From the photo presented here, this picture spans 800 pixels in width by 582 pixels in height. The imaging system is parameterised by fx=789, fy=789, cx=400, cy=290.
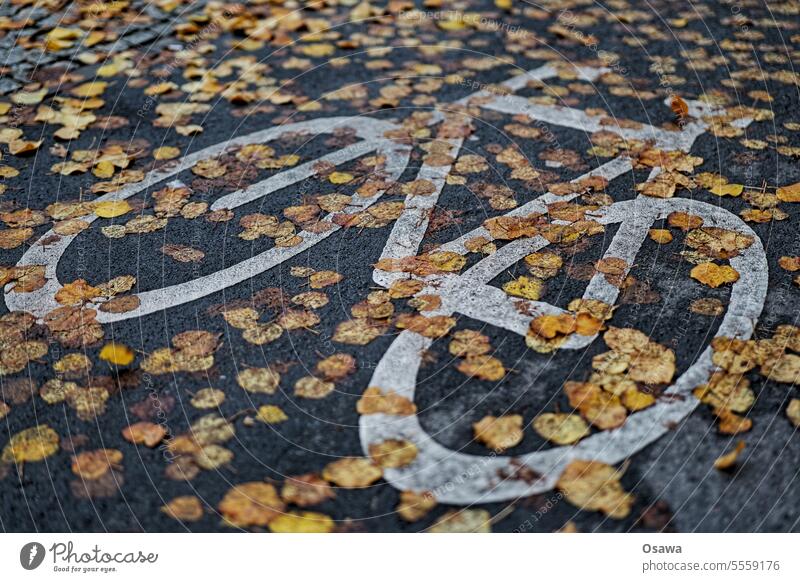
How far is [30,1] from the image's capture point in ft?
17.5

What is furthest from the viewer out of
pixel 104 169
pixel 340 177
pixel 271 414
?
pixel 104 169

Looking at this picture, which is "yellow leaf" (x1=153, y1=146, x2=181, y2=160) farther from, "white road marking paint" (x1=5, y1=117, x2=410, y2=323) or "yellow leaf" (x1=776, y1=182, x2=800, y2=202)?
"yellow leaf" (x1=776, y1=182, x2=800, y2=202)

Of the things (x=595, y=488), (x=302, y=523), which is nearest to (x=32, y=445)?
(x=302, y=523)

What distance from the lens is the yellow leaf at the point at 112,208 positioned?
3.40 m

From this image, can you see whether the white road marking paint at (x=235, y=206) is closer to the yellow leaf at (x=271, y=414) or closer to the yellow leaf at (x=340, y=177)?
the yellow leaf at (x=340, y=177)

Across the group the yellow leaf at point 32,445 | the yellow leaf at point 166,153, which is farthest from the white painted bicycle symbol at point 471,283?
the yellow leaf at point 32,445

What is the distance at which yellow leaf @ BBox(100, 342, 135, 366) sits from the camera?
2637 millimetres

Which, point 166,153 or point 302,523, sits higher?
point 166,153

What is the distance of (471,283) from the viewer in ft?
9.52

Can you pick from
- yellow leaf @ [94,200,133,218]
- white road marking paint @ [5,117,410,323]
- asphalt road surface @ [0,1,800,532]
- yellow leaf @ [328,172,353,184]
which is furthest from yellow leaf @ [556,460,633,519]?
yellow leaf @ [94,200,133,218]

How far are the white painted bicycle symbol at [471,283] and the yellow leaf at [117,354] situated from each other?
161 mm

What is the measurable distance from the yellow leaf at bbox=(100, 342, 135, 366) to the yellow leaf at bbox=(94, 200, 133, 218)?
35.5 inches

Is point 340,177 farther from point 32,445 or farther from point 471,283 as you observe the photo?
point 32,445

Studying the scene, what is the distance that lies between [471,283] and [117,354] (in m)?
1.26
